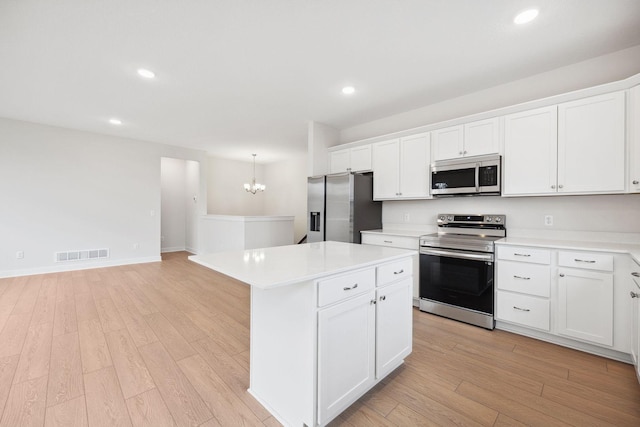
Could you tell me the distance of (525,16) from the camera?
6.56 ft

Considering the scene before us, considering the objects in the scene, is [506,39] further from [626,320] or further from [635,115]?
[626,320]

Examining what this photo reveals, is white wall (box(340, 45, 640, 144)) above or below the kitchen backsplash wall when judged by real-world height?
above

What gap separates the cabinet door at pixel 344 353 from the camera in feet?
4.64


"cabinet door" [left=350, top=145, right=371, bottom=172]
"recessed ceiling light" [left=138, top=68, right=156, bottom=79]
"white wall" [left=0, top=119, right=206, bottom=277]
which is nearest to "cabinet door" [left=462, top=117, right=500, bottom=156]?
"cabinet door" [left=350, top=145, right=371, bottom=172]

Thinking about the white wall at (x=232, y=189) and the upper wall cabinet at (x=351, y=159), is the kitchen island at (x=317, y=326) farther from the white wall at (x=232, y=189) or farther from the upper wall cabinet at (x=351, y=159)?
the white wall at (x=232, y=189)

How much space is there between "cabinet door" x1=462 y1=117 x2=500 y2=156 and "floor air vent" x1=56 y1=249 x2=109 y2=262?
21.7 ft

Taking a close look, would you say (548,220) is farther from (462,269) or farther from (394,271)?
(394,271)

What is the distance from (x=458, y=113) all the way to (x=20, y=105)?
6.10m

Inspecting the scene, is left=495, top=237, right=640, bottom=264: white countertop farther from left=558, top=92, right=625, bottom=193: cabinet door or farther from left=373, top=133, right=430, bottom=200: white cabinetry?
left=373, top=133, right=430, bottom=200: white cabinetry

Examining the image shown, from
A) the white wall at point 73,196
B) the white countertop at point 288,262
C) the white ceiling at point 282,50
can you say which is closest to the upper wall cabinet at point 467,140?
the white ceiling at point 282,50

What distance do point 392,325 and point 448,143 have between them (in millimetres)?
2383

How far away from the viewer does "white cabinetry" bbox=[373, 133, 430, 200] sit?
3.50 m

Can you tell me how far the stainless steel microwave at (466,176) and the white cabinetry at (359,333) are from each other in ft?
5.33

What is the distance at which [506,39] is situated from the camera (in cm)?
228
